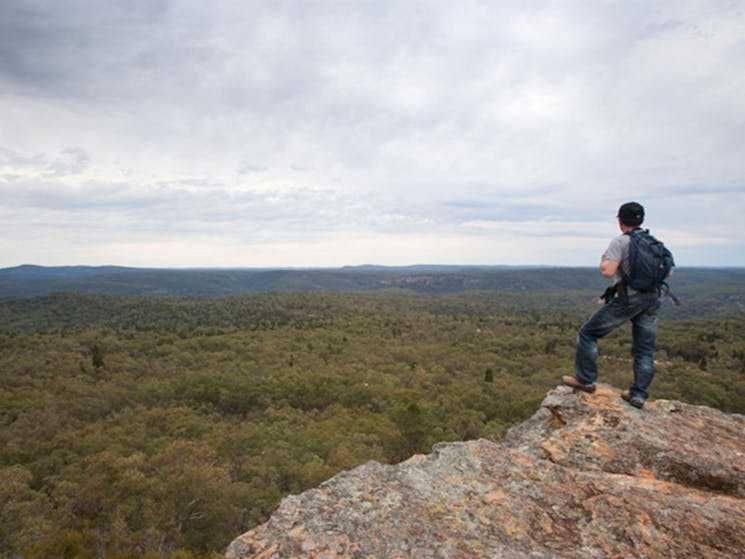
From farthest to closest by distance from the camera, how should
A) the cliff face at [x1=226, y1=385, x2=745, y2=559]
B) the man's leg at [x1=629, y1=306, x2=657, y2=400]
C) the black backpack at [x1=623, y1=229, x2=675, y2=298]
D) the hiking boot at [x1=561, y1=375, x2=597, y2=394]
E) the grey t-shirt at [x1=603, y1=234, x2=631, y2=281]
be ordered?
1. the hiking boot at [x1=561, y1=375, x2=597, y2=394]
2. the man's leg at [x1=629, y1=306, x2=657, y2=400]
3. the grey t-shirt at [x1=603, y1=234, x2=631, y2=281]
4. the black backpack at [x1=623, y1=229, x2=675, y2=298]
5. the cliff face at [x1=226, y1=385, x2=745, y2=559]

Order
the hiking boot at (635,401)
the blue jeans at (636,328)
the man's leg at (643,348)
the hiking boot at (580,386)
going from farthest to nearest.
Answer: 1. the hiking boot at (580,386)
2. the hiking boot at (635,401)
3. the man's leg at (643,348)
4. the blue jeans at (636,328)

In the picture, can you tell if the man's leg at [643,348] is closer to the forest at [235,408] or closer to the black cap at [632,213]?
the black cap at [632,213]

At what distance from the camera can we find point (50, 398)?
3591 cm

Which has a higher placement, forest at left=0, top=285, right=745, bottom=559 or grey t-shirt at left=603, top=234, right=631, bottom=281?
grey t-shirt at left=603, top=234, right=631, bottom=281

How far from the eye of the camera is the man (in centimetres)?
638

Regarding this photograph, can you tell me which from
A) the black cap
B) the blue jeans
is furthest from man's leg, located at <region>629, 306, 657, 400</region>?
the black cap

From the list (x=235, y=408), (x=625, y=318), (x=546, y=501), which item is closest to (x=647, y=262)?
(x=625, y=318)

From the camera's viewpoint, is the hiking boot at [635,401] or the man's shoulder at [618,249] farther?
the hiking boot at [635,401]

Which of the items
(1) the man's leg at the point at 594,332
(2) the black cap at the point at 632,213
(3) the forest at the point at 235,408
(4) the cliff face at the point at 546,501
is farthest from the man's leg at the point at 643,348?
(3) the forest at the point at 235,408

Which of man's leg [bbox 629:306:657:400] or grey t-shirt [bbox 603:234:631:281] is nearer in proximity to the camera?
grey t-shirt [bbox 603:234:631:281]

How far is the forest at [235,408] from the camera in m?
20.7

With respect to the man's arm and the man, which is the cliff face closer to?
the man

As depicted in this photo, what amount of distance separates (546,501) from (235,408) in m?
41.7

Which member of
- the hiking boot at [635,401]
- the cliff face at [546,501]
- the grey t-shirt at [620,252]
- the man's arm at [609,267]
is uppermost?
the grey t-shirt at [620,252]
